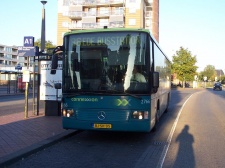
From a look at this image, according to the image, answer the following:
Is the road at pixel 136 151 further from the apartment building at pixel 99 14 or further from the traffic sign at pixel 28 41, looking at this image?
the apartment building at pixel 99 14

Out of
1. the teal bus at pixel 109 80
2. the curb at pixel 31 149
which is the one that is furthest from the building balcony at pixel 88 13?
the teal bus at pixel 109 80

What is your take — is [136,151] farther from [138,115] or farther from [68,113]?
[68,113]

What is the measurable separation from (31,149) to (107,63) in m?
2.87

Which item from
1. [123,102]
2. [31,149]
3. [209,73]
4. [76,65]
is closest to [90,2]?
[76,65]

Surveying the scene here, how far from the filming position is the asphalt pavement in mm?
6961

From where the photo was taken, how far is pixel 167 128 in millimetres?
12031

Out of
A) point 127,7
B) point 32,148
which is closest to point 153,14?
point 127,7

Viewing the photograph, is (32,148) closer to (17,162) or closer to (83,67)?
(17,162)

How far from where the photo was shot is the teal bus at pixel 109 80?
28.0 ft

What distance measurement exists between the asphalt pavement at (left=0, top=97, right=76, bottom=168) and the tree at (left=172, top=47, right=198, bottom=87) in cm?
6525

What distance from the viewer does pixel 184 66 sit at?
75.3 meters

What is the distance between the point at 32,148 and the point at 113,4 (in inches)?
2507

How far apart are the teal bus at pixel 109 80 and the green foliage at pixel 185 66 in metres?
67.9

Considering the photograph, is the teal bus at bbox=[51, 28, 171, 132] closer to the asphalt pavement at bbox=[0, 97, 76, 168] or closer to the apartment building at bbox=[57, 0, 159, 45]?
the asphalt pavement at bbox=[0, 97, 76, 168]
